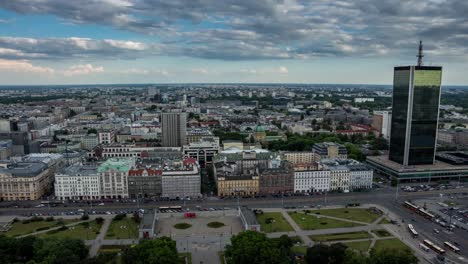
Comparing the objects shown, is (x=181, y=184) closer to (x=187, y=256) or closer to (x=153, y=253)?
(x=187, y=256)

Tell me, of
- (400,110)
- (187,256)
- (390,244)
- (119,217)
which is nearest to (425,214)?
(390,244)

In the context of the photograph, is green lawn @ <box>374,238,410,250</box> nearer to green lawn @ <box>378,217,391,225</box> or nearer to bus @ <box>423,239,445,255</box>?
bus @ <box>423,239,445,255</box>

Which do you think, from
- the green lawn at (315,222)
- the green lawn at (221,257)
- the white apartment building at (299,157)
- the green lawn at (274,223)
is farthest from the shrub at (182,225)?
the white apartment building at (299,157)

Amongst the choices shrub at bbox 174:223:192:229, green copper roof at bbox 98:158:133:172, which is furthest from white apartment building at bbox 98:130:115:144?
shrub at bbox 174:223:192:229

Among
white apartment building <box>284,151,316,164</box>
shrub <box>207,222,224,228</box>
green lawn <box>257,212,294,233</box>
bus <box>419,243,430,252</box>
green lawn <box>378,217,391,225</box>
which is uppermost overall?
white apartment building <box>284,151,316,164</box>

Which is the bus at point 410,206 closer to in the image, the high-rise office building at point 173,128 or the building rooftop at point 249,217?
the building rooftop at point 249,217
